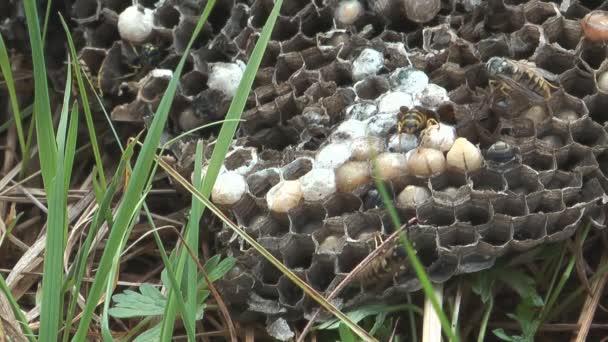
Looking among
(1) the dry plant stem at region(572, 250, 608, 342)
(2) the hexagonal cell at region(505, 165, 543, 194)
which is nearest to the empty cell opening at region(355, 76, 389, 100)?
(2) the hexagonal cell at region(505, 165, 543, 194)

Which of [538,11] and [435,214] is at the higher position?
[538,11]

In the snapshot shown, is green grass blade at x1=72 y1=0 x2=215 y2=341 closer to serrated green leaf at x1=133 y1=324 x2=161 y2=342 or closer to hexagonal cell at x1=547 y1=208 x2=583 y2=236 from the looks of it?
serrated green leaf at x1=133 y1=324 x2=161 y2=342

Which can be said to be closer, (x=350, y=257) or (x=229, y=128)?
(x=229, y=128)

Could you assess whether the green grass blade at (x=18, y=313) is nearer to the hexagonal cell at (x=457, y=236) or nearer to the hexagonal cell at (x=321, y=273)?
the hexagonal cell at (x=321, y=273)

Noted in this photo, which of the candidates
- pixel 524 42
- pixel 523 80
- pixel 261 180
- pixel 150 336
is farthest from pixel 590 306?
pixel 150 336

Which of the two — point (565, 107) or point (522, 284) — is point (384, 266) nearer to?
point (522, 284)

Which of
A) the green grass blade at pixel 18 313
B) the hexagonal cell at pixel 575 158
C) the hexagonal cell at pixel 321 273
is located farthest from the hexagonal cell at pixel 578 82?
the green grass blade at pixel 18 313

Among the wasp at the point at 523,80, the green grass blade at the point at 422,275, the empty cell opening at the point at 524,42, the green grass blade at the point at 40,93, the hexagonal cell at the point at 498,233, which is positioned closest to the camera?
the green grass blade at the point at 422,275
